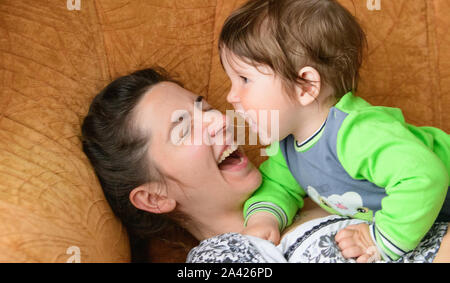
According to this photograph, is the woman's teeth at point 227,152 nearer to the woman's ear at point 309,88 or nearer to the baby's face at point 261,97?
the baby's face at point 261,97

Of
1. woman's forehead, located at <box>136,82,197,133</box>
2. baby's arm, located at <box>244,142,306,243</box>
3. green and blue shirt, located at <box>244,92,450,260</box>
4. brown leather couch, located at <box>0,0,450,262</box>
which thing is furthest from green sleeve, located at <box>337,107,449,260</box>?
brown leather couch, located at <box>0,0,450,262</box>

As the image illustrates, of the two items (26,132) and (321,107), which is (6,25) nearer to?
(26,132)

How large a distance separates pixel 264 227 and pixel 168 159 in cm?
32

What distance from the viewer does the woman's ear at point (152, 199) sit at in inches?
58.1

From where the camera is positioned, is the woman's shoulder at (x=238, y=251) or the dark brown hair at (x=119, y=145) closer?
the woman's shoulder at (x=238, y=251)

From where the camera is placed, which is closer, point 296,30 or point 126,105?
point 296,30

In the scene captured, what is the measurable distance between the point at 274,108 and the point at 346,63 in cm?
21

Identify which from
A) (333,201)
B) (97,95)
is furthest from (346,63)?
(97,95)

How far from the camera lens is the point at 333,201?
1403 mm

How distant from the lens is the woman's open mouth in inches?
57.7

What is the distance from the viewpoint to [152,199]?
150 cm

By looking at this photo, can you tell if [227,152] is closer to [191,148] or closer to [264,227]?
[191,148]
